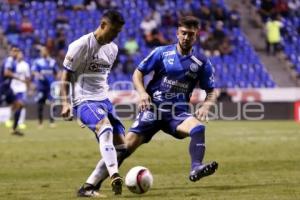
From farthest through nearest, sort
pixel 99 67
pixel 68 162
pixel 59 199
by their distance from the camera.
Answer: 1. pixel 68 162
2. pixel 99 67
3. pixel 59 199

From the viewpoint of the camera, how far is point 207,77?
9594 mm

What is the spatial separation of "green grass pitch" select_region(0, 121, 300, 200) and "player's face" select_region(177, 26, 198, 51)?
174 centimetres

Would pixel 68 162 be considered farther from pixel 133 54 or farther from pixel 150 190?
pixel 133 54

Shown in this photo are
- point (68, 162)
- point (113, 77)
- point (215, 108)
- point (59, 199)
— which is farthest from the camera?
point (113, 77)

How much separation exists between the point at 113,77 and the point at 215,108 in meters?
4.50

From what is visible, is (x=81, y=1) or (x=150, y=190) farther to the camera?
(x=81, y=1)

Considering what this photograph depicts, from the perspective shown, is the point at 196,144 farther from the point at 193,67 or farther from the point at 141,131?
the point at 193,67

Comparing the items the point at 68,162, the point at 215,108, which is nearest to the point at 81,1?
the point at 215,108

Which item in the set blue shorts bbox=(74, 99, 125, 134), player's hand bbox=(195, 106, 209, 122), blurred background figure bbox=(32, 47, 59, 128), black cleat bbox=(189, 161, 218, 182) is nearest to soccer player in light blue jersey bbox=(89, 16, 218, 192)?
player's hand bbox=(195, 106, 209, 122)

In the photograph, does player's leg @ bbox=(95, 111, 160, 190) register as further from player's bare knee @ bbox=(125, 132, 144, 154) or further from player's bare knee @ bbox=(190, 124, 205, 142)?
player's bare knee @ bbox=(190, 124, 205, 142)

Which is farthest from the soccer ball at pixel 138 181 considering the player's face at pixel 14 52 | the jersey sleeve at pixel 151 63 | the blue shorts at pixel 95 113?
the player's face at pixel 14 52

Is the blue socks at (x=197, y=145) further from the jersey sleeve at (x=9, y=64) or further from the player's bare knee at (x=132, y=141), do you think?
the jersey sleeve at (x=9, y=64)

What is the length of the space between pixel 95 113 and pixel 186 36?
149 centimetres

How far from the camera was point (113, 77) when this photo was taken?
29.5 meters
